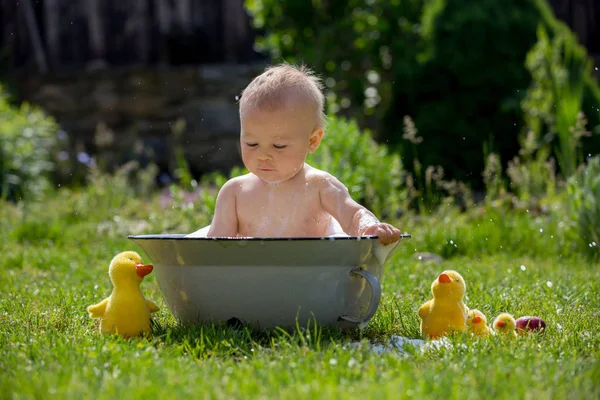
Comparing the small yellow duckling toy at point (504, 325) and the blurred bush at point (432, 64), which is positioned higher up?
the blurred bush at point (432, 64)

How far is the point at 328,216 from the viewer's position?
2.64m

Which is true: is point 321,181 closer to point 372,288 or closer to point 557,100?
point 372,288

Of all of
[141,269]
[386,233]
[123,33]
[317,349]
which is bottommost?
[317,349]

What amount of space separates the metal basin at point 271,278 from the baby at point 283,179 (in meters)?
0.20

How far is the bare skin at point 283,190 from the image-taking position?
8.07 feet

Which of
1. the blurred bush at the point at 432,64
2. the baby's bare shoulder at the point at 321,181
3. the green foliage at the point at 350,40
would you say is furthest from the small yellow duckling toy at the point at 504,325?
the green foliage at the point at 350,40

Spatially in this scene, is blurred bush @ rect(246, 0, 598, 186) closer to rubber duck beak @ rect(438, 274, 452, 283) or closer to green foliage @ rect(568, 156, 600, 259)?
green foliage @ rect(568, 156, 600, 259)

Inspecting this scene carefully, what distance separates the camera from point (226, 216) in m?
2.62

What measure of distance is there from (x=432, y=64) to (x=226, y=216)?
434 cm

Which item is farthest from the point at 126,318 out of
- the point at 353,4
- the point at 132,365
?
the point at 353,4

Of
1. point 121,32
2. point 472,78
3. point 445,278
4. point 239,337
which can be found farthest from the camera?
point 121,32

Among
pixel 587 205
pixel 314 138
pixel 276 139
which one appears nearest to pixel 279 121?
pixel 276 139

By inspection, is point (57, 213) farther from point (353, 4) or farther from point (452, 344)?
point (452, 344)

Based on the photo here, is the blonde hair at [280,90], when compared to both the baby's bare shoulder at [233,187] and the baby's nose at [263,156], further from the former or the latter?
the baby's bare shoulder at [233,187]
